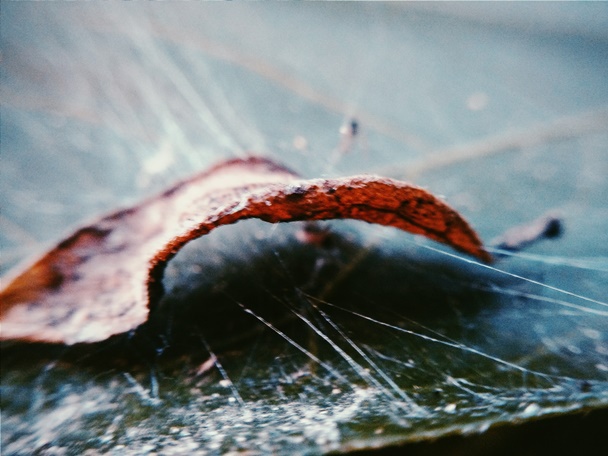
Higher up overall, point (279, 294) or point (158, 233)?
point (158, 233)

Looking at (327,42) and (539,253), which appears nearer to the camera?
(539,253)

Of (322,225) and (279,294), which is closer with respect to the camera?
(279,294)

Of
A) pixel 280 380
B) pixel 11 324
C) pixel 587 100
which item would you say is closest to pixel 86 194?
pixel 11 324

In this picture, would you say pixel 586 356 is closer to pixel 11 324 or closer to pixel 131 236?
pixel 131 236
